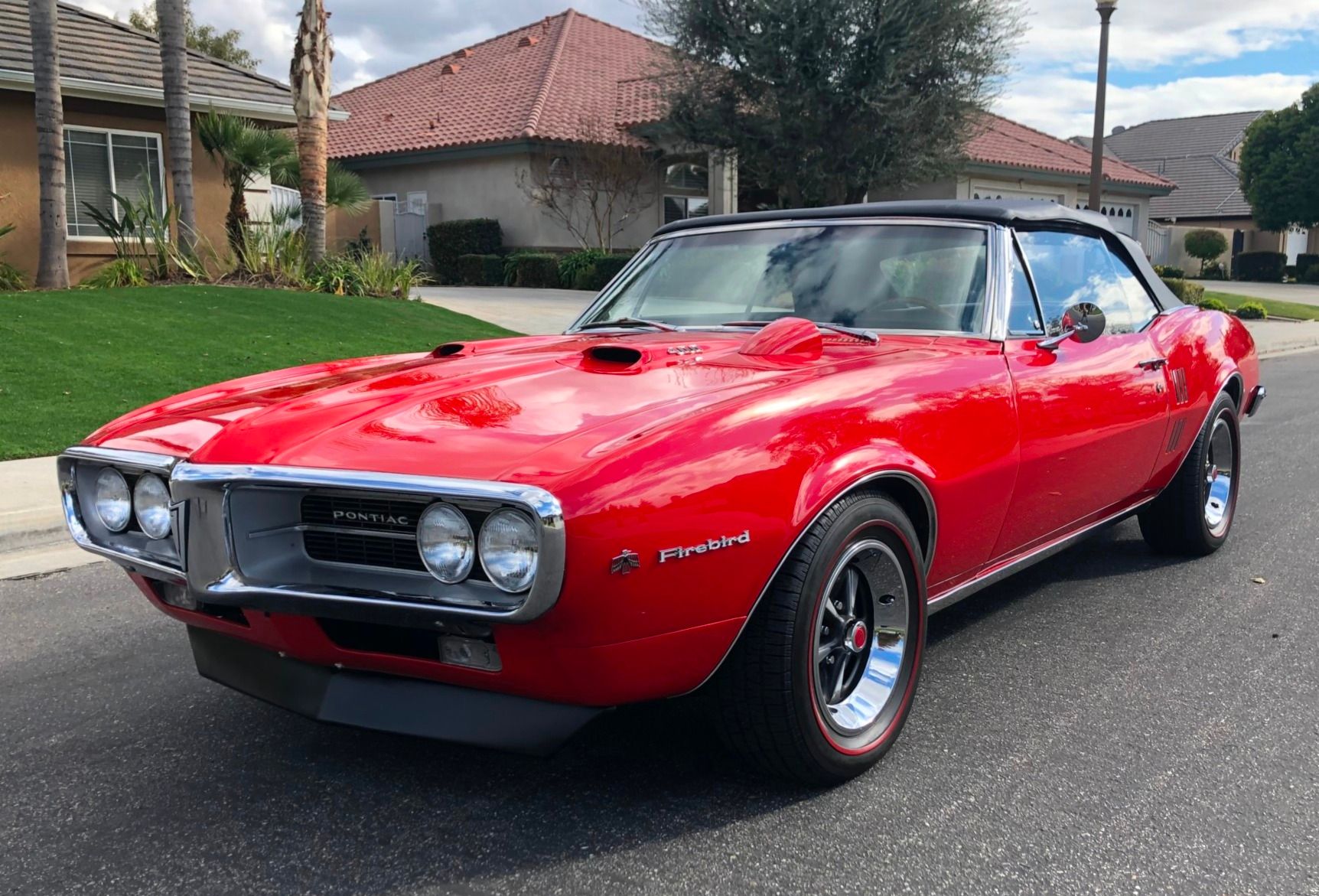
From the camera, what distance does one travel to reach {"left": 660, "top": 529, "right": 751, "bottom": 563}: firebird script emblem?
7.89 feet

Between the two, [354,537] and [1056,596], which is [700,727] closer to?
[354,537]

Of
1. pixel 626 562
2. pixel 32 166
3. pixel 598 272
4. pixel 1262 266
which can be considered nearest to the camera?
pixel 626 562

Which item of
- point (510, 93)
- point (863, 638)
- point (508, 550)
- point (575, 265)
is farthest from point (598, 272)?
point (508, 550)

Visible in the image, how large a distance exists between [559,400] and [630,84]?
26372 millimetres

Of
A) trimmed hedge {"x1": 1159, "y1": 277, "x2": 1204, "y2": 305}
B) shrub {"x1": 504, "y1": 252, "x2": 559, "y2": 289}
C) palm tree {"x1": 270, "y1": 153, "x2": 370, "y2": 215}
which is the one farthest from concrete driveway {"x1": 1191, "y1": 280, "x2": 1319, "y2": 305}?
palm tree {"x1": 270, "y1": 153, "x2": 370, "y2": 215}

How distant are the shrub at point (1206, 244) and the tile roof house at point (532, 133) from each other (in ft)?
32.7

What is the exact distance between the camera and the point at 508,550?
7.67 feet

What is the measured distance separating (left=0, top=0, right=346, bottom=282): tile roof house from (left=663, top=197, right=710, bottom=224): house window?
34.6 ft

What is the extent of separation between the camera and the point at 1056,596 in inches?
181

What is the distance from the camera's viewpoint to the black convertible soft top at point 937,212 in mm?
4035

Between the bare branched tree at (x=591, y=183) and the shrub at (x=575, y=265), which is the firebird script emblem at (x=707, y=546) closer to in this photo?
the shrub at (x=575, y=265)

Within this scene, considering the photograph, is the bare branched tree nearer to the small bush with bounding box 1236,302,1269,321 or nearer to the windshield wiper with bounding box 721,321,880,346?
the small bush with bounding box 1236,302,1269,321

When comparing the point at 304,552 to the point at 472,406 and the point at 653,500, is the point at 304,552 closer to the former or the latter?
the point at 472,406

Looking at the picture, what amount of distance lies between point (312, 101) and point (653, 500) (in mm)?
13851
